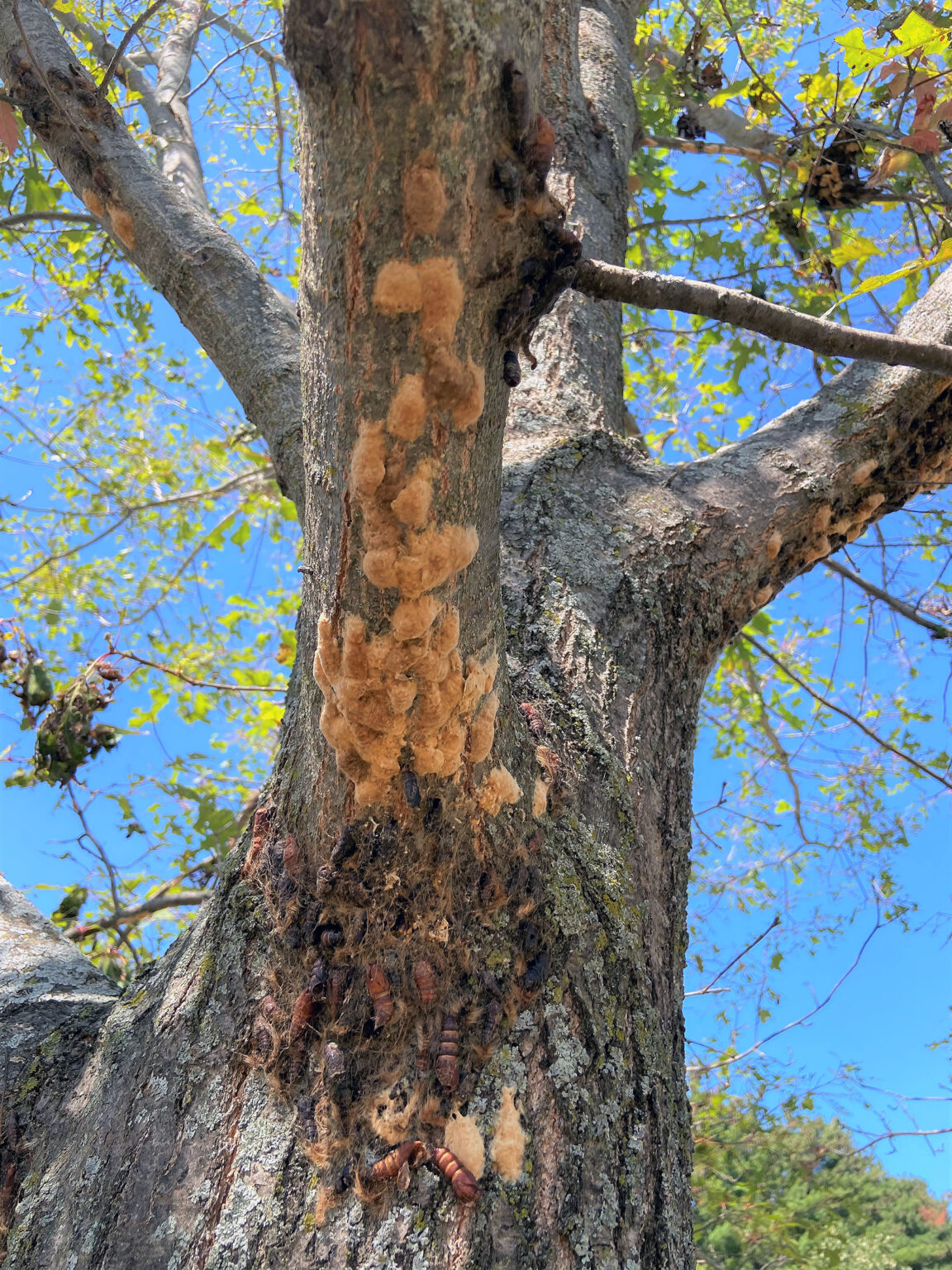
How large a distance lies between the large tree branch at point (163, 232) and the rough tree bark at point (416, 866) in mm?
899

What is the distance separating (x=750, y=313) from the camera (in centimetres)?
135

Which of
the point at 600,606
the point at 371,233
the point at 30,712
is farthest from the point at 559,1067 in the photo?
the point at 30,712

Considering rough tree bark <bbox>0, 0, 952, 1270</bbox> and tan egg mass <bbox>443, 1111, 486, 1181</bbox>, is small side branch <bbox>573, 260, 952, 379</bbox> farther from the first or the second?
tan egg mass <bbox>443, 1111, 486, 1181</bbox>

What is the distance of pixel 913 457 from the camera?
2162mm

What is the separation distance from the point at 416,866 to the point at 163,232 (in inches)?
69.4

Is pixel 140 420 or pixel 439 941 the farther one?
pixel 140 420

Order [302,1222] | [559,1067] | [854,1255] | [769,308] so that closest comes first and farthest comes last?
[302,1222] < [559,1067] < [769,308] < [854,1255]

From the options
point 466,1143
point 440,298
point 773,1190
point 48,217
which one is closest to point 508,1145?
point 466,1143

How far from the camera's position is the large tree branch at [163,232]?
2.11 metres

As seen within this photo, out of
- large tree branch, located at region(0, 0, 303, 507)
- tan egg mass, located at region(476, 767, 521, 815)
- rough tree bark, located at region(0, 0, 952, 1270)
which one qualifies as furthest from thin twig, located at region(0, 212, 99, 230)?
tan egg mass, located at region(476, 767, 521, 815)

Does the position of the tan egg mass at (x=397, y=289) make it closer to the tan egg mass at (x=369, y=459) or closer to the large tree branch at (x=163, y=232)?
the tan egg mass at (x=369, y=459)

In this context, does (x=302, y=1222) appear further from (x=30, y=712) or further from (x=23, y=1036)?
(x=30, y=712)

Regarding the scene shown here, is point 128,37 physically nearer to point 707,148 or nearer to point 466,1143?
point 466,1143

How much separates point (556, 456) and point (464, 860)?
3.44 ft
